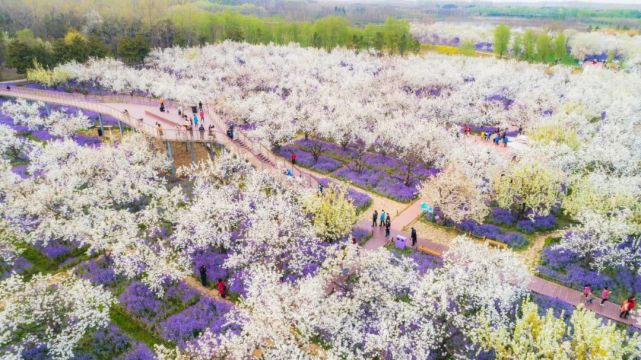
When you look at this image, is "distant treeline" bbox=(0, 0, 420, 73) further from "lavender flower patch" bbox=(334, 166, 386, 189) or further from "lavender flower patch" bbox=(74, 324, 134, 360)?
"lavender flower patch" bbox=(74, 324, 134, 360)

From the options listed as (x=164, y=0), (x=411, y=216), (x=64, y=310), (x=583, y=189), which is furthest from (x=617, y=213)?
(x=164, y=0)

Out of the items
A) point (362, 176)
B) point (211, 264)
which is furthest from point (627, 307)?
point (211, 264)

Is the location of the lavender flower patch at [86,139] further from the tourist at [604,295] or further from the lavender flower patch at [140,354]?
the tourist at [604,295]

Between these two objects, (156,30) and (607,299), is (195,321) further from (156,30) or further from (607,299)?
(156,30)

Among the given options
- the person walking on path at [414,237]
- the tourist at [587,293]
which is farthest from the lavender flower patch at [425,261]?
the tourist at [587,293]

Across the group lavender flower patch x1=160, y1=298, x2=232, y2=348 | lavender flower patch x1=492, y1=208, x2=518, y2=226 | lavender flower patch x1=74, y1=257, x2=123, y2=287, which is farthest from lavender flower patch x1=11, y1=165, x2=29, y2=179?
lavender flower patch x1=492, y1=208, x2=518, y2=226
